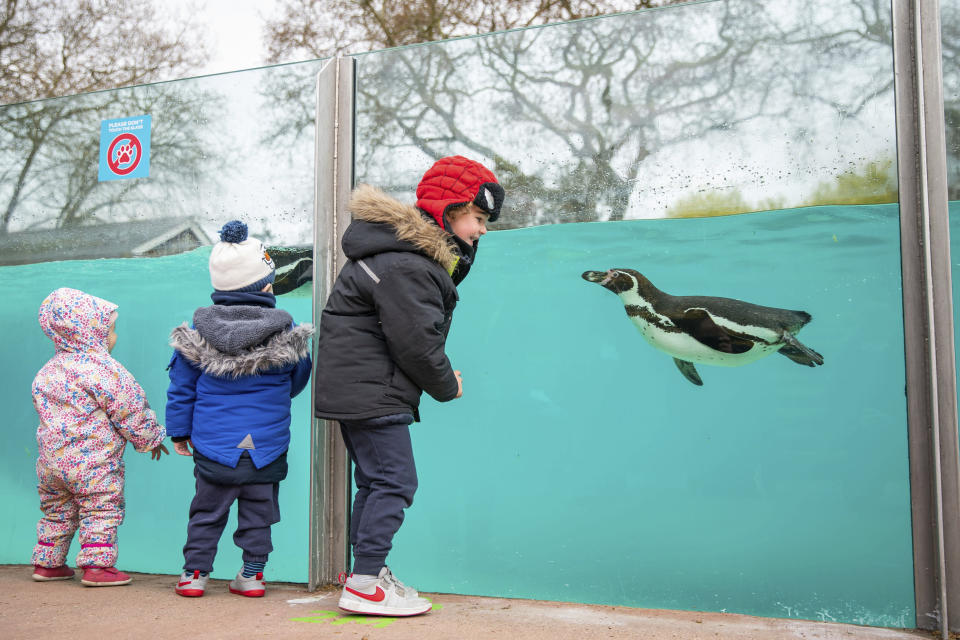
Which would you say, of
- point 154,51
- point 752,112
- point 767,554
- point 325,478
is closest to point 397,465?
point 325,478

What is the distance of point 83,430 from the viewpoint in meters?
3.02

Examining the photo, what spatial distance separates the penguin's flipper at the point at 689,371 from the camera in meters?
2.94

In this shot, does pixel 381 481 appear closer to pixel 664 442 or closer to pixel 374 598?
pixel 374 598

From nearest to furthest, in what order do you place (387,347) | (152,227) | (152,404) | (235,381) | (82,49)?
(387,347) < (235,381) < (152,404) < (152,227) < (82,49)

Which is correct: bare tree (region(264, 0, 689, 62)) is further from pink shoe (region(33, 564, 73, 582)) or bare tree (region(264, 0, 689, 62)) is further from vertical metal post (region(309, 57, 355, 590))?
pink shoe (region(33, 564, 73, 582))

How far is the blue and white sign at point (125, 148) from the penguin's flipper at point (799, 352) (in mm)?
2782

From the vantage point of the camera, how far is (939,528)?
2.46m

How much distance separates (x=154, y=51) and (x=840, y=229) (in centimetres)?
639

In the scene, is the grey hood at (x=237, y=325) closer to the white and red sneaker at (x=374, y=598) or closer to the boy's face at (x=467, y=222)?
the boy's face at (x=467, y=222)

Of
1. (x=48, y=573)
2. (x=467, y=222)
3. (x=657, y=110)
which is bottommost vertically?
Result: (x=48, y=573)

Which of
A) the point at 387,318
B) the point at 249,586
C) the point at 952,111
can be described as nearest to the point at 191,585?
the point at 249,586

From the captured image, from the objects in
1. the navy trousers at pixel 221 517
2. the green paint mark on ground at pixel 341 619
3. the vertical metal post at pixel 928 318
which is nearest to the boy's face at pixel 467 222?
the navy trousers at pixel 221 517

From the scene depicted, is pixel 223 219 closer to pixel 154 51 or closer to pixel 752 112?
pixel 752 112

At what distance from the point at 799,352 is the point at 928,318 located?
1.35ft
